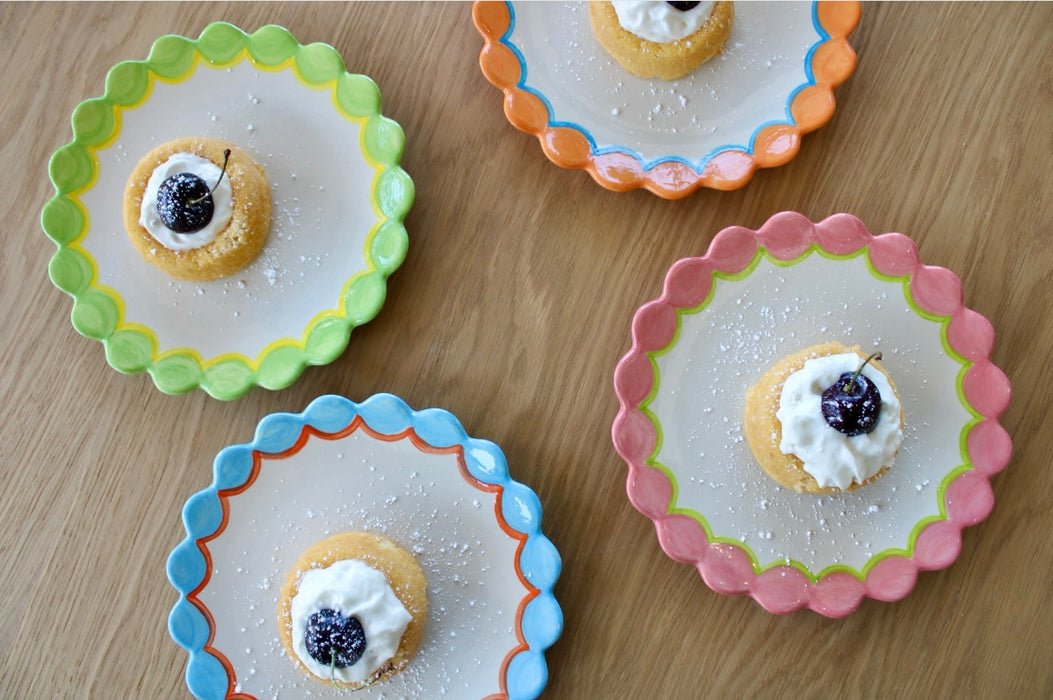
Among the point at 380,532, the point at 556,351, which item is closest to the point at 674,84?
the point at 556,351

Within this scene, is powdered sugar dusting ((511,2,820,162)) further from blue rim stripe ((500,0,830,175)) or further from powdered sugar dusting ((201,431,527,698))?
powdered sugar dusting ((201,431,527,698))

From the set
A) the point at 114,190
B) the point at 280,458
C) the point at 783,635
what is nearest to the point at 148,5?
the point at 114,190

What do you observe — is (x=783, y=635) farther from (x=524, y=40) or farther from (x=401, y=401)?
(x=524, y=40)

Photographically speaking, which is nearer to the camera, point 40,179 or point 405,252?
point 405,252

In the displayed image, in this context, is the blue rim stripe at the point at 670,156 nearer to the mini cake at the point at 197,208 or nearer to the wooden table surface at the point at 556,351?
the wooden table surface at the point at 556,351

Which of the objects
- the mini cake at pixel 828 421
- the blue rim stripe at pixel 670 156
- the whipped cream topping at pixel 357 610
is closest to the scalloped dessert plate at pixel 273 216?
the blue rim stripe at pixel 670 156

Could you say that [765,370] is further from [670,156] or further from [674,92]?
[674,92]

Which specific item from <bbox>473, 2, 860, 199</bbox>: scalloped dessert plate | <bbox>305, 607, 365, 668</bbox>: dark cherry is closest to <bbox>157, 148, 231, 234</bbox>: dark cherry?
<bbox>473, 2, 860, 199</bbox>: scalloped dessert plate
